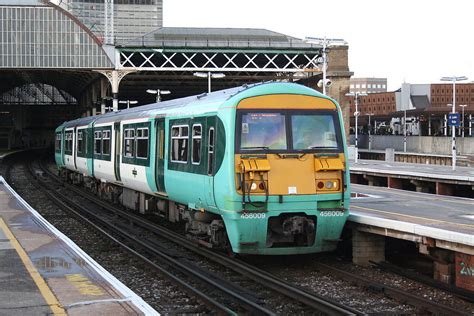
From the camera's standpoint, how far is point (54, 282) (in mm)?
8977

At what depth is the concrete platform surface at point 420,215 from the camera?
Result: 33.0 feet

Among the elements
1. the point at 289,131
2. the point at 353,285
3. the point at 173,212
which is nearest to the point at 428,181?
the point at 173,212

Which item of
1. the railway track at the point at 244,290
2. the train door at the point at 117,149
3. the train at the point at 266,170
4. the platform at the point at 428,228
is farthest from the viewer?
the train door at the point at 117,149

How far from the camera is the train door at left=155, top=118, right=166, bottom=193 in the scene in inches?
576

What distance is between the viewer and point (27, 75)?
63688mm

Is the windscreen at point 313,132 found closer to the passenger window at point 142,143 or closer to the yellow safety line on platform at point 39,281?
the yellow safety line on platform at point 39,281

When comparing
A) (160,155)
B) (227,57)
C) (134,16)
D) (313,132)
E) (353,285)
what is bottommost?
(353,285)

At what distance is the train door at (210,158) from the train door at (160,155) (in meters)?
3.01

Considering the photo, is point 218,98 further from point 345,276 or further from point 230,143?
point 345,276

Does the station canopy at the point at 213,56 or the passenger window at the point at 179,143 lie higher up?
the station canopy at the point at 213,56

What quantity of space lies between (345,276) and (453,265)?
1.77 meters

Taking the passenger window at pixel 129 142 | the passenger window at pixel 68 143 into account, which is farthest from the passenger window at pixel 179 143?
the passenger window at pixel 68 143

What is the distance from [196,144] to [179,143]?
3.72ft

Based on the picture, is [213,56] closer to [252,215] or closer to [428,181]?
[428,181]
